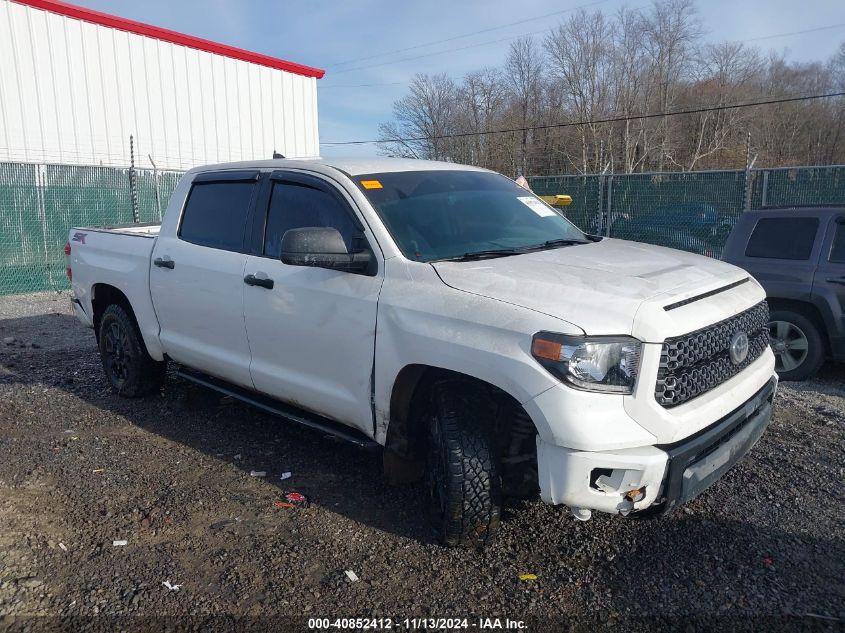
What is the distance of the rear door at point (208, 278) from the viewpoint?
440 centimetres

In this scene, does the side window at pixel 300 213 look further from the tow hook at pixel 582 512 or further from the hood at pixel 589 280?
the tow hook at pixel 582 512

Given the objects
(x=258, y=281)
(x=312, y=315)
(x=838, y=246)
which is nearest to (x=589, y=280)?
(x=312, y=315)

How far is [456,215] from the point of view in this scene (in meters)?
3.98

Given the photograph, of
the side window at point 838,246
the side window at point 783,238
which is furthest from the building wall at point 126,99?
the side window at point 838,246

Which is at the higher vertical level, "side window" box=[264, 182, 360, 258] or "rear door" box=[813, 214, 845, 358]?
"side window" box=[264, 182, 360, 258]

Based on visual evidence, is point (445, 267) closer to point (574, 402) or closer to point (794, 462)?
point (574, 402)

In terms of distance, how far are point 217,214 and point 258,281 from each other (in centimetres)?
93

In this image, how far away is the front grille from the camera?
2.85m

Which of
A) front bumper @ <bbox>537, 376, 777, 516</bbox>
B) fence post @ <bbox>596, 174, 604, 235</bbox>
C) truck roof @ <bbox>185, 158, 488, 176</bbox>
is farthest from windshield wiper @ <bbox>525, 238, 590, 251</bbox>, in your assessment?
fence post @ <bbox>596, 174, 604, 235</bbox>

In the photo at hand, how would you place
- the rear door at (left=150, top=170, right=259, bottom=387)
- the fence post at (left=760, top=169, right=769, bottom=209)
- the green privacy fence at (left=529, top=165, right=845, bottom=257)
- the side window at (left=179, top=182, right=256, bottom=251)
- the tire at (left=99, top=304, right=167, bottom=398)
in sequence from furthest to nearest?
the fence post at (left=760, top=169, right=769, bottom=209)
the green privacy fence at (left=529, top=165, right=845, bottom=257)
the tire at (left=99, top=304, right=167, bottom=398)
the side window at (left=179, top=182, right=256, bottom=251)
the rear door at (left=150, top=170, right=259, bottom=387)

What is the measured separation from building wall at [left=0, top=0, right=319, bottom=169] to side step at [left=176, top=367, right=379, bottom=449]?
1174 cm

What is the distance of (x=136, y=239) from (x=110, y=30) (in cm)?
1385

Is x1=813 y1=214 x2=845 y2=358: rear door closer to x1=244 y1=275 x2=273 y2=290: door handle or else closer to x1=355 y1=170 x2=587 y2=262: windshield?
x1=355 y1=170 x2=587 y2=262: windshield

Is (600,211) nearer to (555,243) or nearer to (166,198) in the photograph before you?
(166,198)
